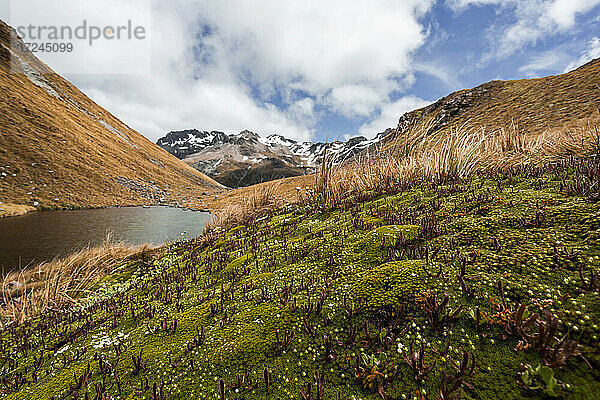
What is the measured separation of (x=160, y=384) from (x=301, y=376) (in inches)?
52.1

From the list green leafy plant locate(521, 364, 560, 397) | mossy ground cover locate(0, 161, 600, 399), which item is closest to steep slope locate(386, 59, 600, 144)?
mossy ground cover locate(0, 161, 600, 399)

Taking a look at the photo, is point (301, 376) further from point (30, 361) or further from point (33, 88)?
point (33, 88)

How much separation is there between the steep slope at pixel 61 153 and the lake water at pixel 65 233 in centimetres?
599

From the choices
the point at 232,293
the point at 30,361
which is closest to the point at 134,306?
the point at 30,361

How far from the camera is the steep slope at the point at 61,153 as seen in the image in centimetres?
3103

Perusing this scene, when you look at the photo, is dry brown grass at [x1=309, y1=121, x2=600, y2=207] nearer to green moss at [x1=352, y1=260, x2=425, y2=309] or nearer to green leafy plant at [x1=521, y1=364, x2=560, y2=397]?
green moss at [x1=352, y1=260, x2=425, y2=309]

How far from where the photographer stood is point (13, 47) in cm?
5838

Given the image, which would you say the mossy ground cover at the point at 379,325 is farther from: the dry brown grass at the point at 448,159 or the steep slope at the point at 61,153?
the steep slope at the point at 61,153

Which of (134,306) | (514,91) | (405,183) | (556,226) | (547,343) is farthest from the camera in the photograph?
(514,91)

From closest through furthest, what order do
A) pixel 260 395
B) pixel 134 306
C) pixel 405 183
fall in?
pixel 260 395 < pixel 134 306 < pixel 405 183

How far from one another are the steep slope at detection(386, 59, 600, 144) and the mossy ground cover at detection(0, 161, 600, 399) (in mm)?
17169

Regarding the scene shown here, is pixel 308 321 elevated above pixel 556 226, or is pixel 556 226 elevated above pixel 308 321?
pixel 556 226

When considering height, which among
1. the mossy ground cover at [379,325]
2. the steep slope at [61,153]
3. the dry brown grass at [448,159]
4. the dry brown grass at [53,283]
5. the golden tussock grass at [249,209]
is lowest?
the dry brown grass at [53,283]

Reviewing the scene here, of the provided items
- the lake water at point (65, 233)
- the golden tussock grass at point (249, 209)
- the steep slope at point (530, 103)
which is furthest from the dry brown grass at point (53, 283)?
the steep slope at point (530, 103)
